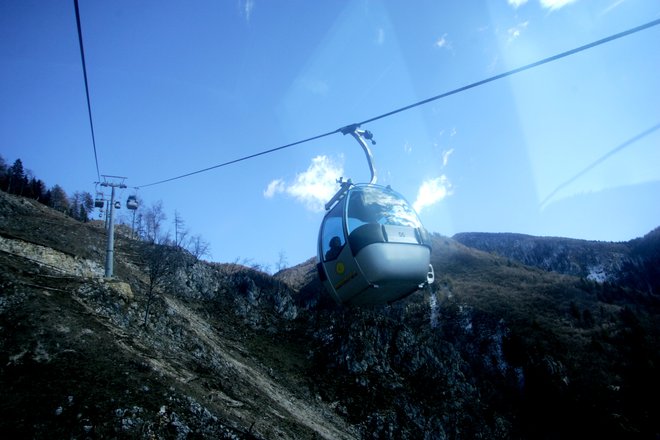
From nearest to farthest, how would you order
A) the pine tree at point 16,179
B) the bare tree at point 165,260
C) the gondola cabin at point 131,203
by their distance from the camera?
the gondola cabin at point 131,203
the bare tree at point 165,260
the pine tree at point 16,179

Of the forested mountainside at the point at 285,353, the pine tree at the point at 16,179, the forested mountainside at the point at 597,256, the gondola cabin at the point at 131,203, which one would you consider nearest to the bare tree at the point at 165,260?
the forested mountainside at the point at 285,353

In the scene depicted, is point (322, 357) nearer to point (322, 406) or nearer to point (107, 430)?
point (322, 406)

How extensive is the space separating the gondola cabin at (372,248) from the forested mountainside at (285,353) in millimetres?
7459

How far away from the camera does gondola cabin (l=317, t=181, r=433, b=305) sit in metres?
6.27

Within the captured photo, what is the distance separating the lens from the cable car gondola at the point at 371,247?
20.6ft

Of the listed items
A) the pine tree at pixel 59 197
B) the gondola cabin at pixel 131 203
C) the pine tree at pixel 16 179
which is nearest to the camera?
the gondola cabin at pixel 131 203

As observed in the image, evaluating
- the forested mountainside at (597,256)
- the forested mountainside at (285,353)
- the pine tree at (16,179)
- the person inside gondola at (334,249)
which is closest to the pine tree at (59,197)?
the pine tree at (16,179)

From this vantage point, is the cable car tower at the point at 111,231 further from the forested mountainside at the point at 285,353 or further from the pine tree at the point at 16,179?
the pine tree at the point at 16,179

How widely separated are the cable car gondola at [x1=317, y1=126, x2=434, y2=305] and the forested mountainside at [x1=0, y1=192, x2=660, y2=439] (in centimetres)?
746

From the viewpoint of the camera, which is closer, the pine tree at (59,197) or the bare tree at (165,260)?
the bare tree at (165,260)

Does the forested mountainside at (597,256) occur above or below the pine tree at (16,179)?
below

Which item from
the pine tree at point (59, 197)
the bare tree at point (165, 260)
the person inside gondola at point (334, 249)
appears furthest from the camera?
the pine tree at point (59, 197)

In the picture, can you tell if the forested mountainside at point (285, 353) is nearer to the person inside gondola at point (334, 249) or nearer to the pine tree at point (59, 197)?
the person inside gondola at point (334, 249)

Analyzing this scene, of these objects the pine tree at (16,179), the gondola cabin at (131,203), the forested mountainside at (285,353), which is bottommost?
the forested mountainside at (285,353)
